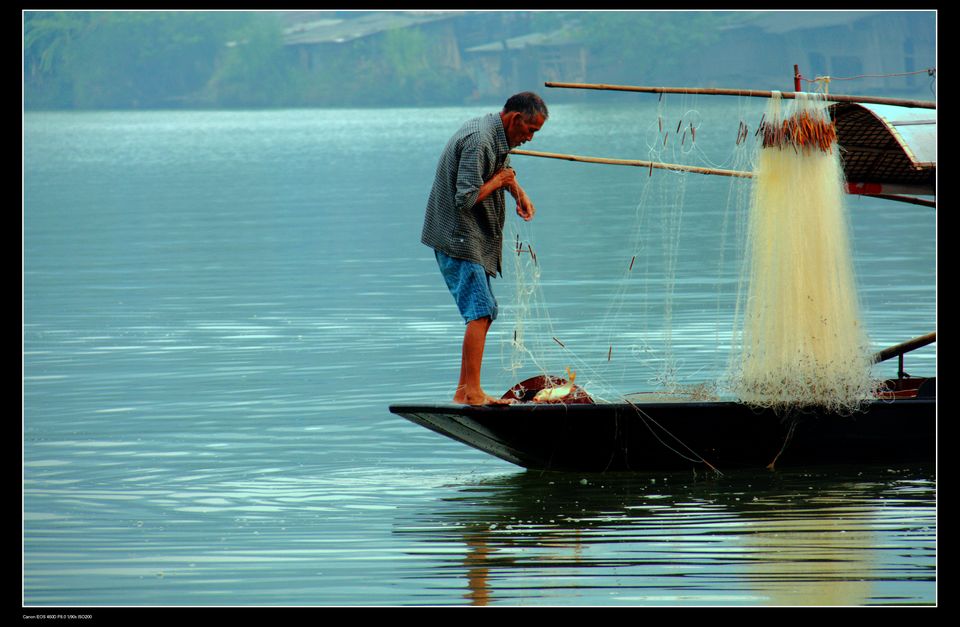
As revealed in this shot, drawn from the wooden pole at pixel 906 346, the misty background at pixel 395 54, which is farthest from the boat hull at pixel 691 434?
the misty background at pixel 395 54

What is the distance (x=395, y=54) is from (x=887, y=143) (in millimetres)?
111849

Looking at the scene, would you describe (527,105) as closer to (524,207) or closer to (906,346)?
(524,207)

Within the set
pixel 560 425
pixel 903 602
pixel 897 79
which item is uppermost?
pixel 897 79

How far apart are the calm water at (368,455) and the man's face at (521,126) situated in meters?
1.46

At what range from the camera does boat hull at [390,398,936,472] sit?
719cm

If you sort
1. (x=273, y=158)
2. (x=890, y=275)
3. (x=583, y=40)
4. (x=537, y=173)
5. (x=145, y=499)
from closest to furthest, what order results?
1. (x=145, y=499)
2. (x=890, y=275)
3. (x=537, y=173)
4. (x=273, y=158)
5. (x=583, y=40)

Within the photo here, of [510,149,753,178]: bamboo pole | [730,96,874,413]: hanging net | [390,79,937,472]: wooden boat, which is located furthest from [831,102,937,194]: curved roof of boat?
[510,149,753,178]: bamboo pole

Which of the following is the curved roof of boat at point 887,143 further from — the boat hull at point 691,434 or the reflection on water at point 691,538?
the reflection on water at point 691,538

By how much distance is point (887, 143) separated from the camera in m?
7.85

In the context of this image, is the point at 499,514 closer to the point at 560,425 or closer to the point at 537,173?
the point at 560,425

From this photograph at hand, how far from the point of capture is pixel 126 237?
21000 mm

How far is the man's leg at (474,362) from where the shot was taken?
7008 mm

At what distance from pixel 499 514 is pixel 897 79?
264 ft

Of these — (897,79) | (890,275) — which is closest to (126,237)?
(890,275)
